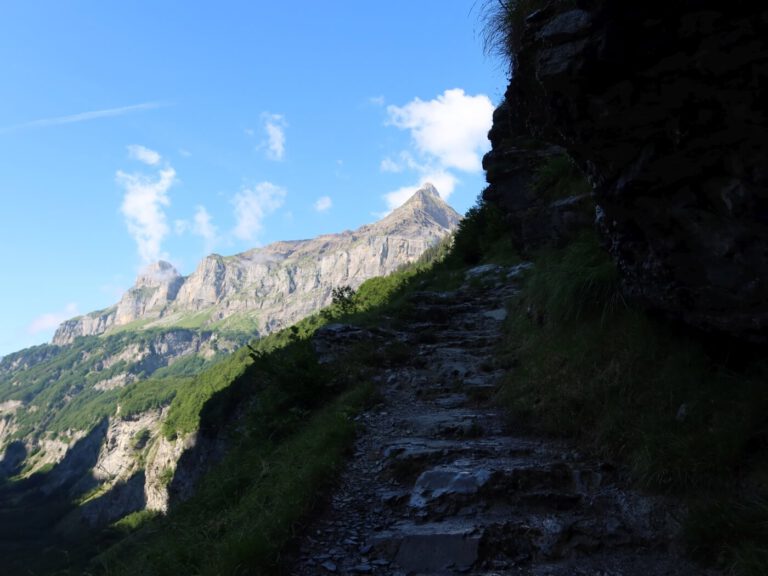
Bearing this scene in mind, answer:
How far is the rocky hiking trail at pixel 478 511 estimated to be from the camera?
14.0 feet

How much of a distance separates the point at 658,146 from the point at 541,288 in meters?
4.43

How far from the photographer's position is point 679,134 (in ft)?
14.4

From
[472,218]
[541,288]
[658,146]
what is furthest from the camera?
[472,218]

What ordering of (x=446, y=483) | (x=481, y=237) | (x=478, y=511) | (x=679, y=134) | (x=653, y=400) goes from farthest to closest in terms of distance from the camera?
(x=481, y=237) → (x=446, y=483) → (x=653, y=400) → (x=478, y=511) → (x=679, y=134)

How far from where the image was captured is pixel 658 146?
180 inches

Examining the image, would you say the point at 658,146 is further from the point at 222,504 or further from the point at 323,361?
the point at 323,361

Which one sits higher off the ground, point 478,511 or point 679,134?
point 679,134

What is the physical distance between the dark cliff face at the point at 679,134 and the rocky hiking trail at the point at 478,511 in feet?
6.60

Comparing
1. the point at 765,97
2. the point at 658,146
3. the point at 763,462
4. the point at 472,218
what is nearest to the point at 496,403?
the point at 763,462

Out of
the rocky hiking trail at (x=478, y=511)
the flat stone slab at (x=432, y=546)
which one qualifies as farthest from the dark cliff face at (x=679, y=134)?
the flat stone slab at (x=432, y=546)

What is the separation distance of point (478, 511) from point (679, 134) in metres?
4.14

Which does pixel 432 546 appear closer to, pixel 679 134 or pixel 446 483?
pixel 446 483

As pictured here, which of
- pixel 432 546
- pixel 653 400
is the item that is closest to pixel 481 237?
pixel 653 400

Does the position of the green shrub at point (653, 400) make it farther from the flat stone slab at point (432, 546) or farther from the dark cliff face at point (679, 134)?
the flat stone slab at point (432, 546)
